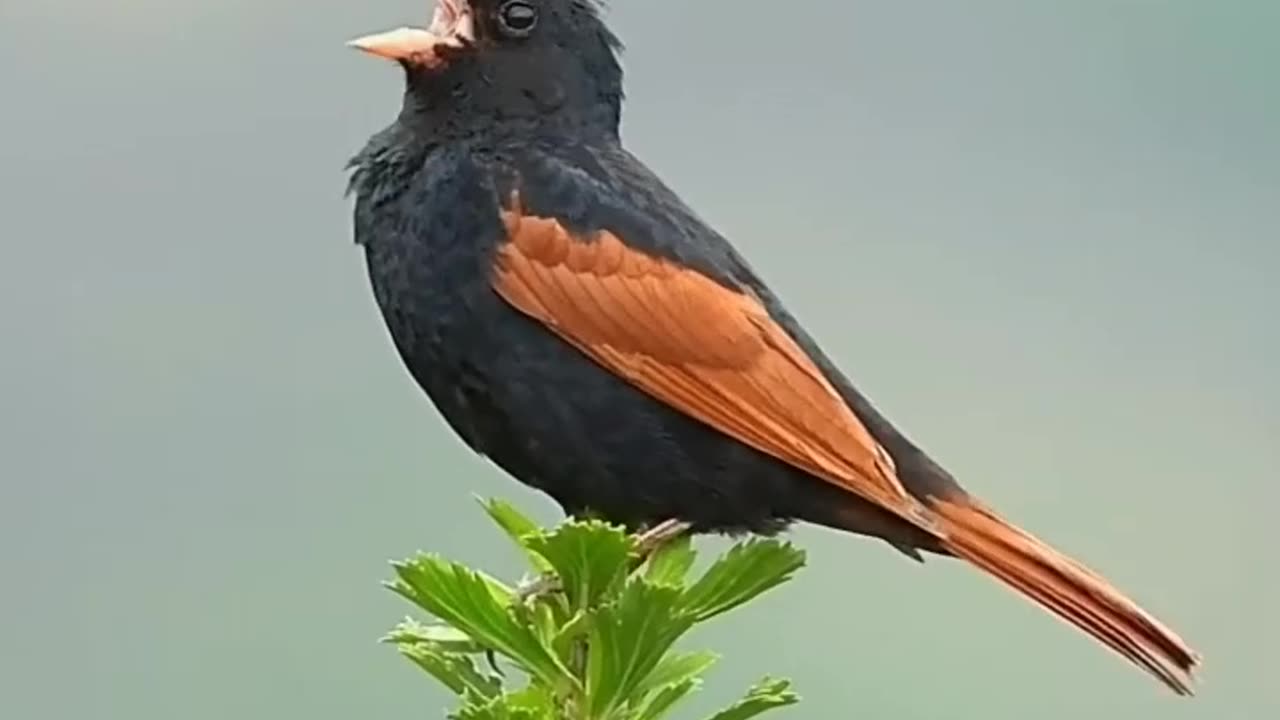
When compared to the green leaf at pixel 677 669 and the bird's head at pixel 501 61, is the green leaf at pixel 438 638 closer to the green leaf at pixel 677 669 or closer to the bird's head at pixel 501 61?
the green leaf at pixel 677 669

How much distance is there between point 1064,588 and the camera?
92cm

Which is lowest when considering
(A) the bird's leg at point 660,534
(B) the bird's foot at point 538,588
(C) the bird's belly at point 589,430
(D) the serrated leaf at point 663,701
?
(D) the serrated leaf at point 663,701

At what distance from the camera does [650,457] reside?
937mm

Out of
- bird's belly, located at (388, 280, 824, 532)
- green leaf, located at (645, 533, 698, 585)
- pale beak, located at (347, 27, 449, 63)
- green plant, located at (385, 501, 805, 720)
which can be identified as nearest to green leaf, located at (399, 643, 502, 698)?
green plant, located at (385, 501, 805, 720)

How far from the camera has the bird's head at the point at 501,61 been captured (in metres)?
1.02

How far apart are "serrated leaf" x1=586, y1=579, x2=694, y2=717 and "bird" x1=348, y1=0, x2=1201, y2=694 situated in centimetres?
25

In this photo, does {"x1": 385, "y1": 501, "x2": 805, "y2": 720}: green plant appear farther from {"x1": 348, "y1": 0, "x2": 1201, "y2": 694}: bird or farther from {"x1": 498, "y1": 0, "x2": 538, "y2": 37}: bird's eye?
{"x1": 498, "y1": 0, "x2": 538, "y2": 37}: bird's eye

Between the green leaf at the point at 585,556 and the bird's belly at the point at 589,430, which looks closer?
the green leaf at the point at 585,556

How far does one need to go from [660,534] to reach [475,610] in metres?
0.26

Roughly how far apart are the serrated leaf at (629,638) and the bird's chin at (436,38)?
1.41 feet

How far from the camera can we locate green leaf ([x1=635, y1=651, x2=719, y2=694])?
2.35ft

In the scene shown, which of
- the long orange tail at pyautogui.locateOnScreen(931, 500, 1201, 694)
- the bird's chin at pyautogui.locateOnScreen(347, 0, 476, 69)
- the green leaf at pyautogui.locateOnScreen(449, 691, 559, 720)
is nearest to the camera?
the green leaf at pyautogui.locateOnScreen(449, 691, 559, 720)

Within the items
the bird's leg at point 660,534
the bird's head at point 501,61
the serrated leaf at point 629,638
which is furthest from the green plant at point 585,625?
the bird's head at point 501,61

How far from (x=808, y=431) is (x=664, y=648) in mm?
271
